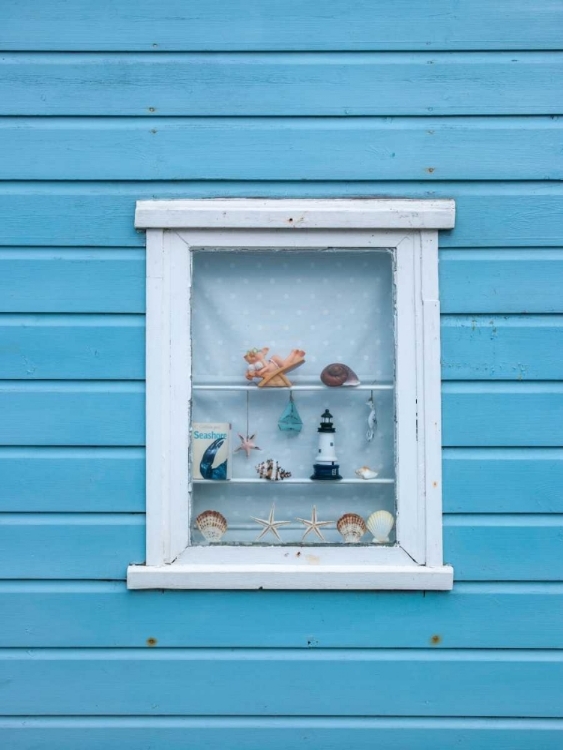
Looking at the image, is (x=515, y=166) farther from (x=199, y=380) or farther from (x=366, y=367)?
(x=199, y=380)

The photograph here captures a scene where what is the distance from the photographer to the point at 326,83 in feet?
7.01

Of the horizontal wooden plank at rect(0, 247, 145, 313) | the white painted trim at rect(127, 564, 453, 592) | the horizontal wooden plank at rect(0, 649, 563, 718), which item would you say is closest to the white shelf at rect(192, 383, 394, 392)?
the horizontal wooden plank at rect(0, 247, 145, 313)

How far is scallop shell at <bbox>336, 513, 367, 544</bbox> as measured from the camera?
7.20 ft

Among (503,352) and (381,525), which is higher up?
(503,352)

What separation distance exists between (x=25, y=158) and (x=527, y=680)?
228 cm

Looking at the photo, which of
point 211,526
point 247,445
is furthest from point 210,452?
point 211,526

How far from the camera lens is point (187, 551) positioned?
215 centimetres

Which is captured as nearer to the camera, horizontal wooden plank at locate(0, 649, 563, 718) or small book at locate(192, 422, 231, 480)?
horizontal wooden plank at locate(0, 649, 563, 718)

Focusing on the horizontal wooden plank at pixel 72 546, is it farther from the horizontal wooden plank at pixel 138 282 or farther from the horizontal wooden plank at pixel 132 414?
the horizontal wooden plank at pixel 138 282

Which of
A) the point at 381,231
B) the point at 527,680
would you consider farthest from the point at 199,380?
the point at 527,680

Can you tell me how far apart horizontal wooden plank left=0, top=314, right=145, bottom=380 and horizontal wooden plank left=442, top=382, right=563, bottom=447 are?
0.99 m

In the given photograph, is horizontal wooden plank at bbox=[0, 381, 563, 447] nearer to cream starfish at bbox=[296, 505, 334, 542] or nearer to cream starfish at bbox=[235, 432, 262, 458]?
cream starfish at bbox=[235, 432, 262, 458]

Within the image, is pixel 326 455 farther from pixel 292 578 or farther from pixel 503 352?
pixel 503 352
